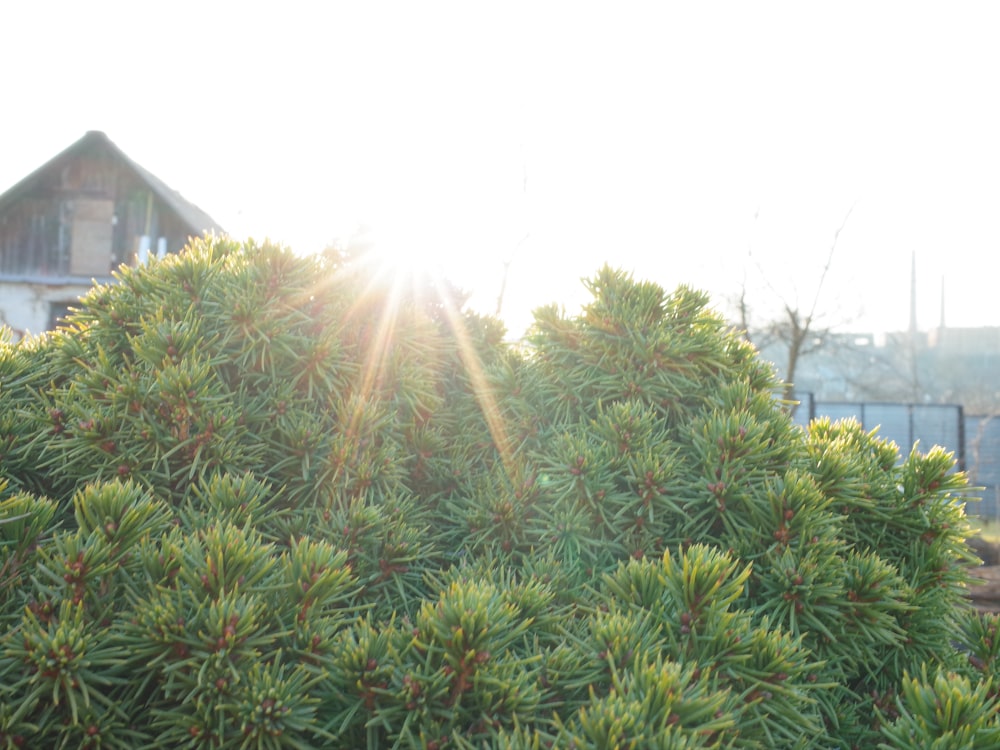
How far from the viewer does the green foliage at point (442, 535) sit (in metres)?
1.13

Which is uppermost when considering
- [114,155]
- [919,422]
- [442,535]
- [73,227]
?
[114,155]

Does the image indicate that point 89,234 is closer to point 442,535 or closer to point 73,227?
point 73,227

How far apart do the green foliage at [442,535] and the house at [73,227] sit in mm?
19347

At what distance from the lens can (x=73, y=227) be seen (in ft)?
63.8

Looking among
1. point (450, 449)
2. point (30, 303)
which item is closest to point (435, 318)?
point (450, 449)

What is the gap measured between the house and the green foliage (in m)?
19.3

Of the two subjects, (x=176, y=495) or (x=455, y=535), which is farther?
(x=455, y=535)

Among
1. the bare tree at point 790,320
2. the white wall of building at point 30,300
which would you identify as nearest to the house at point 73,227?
the white wall of building at point 30,300

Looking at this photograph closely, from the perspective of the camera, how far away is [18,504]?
1322 millimetres

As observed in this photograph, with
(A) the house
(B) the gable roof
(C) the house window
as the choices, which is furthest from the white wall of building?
(B) the gable roof

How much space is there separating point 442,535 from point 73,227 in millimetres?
21465

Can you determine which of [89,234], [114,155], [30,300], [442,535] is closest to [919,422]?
[442,535]

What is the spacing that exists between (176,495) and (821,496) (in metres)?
1.42

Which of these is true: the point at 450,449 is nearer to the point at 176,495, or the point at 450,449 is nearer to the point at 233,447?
the point at 233,447
